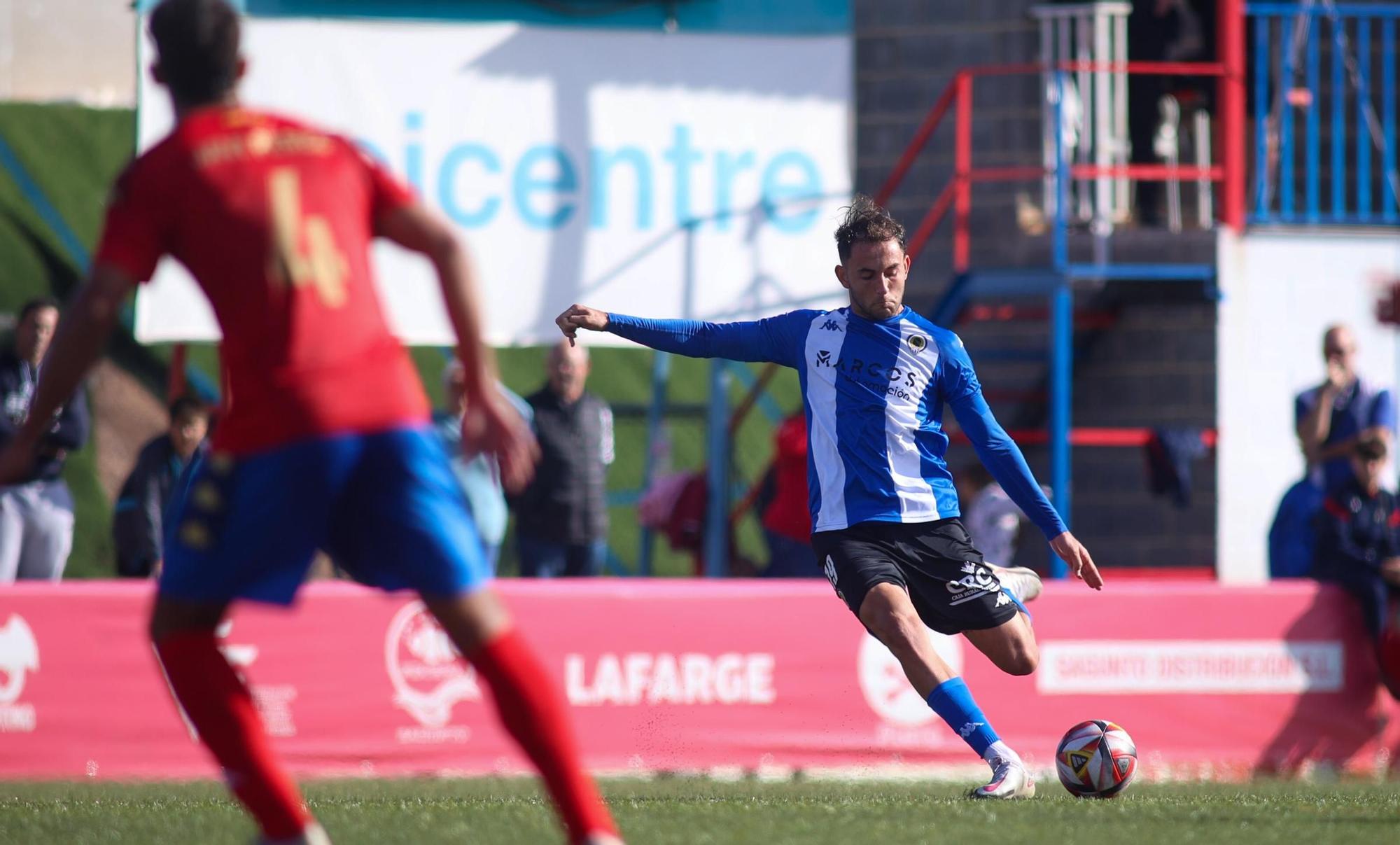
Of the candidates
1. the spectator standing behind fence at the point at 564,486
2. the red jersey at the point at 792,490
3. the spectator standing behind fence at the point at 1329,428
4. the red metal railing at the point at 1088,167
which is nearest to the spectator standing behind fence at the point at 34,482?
the spectator standing behind fence at the point at 564,486

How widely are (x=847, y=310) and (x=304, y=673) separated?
3819mm

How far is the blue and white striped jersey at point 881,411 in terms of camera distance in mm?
6148

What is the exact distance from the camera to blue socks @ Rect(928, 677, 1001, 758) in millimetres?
6059

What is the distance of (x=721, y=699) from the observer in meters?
9.00

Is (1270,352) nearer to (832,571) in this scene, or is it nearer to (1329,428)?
(1329,428)

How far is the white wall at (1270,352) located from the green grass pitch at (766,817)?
415cm

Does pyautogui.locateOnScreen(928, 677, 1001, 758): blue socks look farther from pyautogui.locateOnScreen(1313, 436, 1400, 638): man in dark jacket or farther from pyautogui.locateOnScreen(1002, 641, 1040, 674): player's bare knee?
pyautogui.locateOnScreen(1313, 436, 1400, 638): man in dark jacket

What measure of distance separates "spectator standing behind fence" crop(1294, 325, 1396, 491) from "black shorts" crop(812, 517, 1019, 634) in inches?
174

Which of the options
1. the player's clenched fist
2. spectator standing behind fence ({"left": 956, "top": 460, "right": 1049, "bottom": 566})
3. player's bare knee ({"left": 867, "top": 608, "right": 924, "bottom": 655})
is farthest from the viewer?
spectator standing behind fence ({"left": 956, "top": 460, "right": 1049, "bottom": 566})

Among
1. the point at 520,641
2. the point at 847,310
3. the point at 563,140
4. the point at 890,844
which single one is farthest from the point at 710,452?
the point at 520,641

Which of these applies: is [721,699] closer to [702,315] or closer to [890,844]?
[702,315]

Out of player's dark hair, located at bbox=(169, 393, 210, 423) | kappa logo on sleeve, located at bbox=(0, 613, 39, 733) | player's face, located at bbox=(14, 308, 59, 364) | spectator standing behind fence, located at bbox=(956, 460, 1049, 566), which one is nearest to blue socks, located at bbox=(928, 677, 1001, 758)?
spectator standing behind fence, located at bbox=(956, 460, 1049, 566)

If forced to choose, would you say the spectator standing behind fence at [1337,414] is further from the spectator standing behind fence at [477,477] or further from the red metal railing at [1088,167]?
the spectator standing behind fence at [477,477]

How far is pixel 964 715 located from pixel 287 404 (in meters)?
3.19
